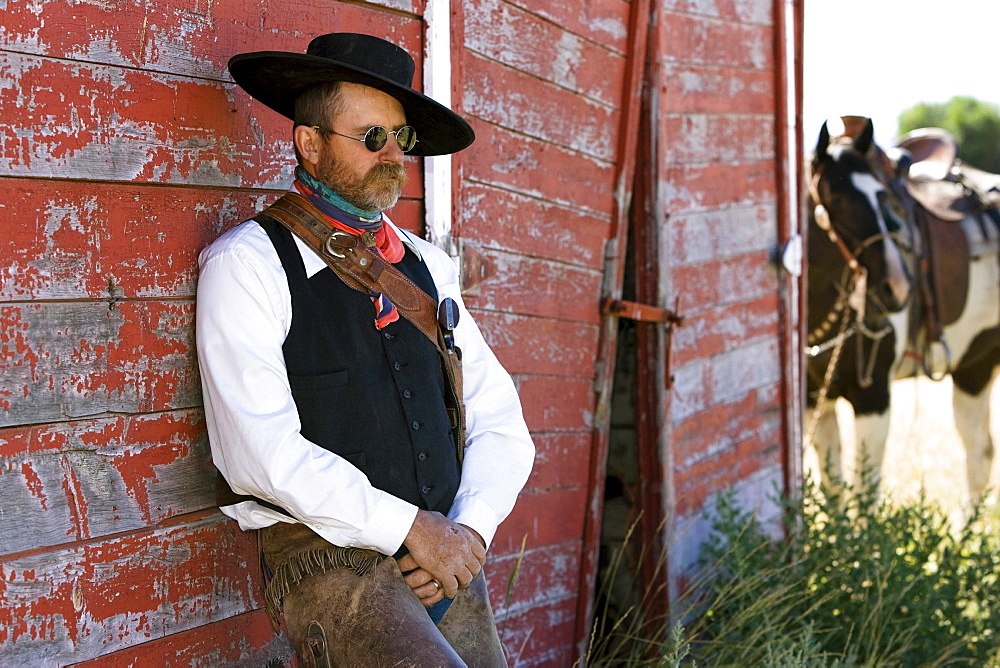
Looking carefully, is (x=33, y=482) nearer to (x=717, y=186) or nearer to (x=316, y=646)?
(x=316, y=646)

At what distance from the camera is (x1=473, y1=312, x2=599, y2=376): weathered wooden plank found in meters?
3.86

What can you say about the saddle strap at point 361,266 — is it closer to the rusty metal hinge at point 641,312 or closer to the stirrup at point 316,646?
the stirrup at point 316,646

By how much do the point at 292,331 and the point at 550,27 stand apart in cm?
214

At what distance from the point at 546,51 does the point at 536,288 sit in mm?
901

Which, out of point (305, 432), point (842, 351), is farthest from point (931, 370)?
point (305, 432)

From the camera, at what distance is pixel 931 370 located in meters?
7.79

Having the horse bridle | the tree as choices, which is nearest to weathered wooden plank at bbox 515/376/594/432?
the horse bridle

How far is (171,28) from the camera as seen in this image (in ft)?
8.48

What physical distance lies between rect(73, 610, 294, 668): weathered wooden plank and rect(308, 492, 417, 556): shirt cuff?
556 mm

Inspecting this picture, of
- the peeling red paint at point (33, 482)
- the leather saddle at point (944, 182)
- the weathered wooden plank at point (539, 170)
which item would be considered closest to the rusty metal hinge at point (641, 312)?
the weathered wooden plank at point (539, 170)

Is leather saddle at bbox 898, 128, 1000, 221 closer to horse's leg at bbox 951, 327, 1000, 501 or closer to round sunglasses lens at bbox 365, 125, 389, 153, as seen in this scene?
horse's leg at bbox 951, 327, 1000, 501

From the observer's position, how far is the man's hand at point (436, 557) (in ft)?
7.95

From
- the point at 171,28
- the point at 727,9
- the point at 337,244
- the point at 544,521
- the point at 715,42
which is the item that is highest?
the point at 727,9

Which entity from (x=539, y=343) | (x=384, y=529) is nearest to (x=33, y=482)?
(x=384, y=529)
